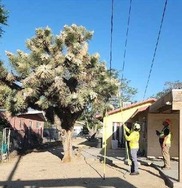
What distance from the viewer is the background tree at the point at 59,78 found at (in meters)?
20.0

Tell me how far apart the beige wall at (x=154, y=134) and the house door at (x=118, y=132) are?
1034 cm

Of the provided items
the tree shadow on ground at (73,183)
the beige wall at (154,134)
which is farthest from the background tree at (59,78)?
the tree shadow on ground at (73,183)

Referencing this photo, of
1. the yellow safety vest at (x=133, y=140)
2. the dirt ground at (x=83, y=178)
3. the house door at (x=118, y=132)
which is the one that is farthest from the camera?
the house door at (x=118, y=132)

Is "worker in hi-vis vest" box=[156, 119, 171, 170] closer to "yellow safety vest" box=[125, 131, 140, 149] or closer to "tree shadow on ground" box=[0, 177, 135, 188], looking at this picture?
"yellow safety vest" box=[125, 131, 140, 149]

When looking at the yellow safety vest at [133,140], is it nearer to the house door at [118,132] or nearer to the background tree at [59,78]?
the background tree at [59,78]

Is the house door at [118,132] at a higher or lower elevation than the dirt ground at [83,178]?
higher

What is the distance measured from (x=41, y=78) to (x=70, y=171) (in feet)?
16.2

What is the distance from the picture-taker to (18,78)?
21422 millimetres

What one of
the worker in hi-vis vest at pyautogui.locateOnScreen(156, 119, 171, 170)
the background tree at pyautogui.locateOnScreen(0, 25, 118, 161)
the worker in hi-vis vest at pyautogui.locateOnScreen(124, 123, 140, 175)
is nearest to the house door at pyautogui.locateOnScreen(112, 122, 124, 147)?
the background tree at pyautogui.locateOnScreen(0, 25, 118, 161)

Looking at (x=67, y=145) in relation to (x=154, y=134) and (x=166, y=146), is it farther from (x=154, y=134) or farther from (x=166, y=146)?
(x=166, y=146)

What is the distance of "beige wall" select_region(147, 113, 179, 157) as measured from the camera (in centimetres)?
2223

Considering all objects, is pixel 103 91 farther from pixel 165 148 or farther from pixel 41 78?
pixel 165 148

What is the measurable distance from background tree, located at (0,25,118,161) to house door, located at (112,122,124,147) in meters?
11.7

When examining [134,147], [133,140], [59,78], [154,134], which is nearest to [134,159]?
[134,147]
